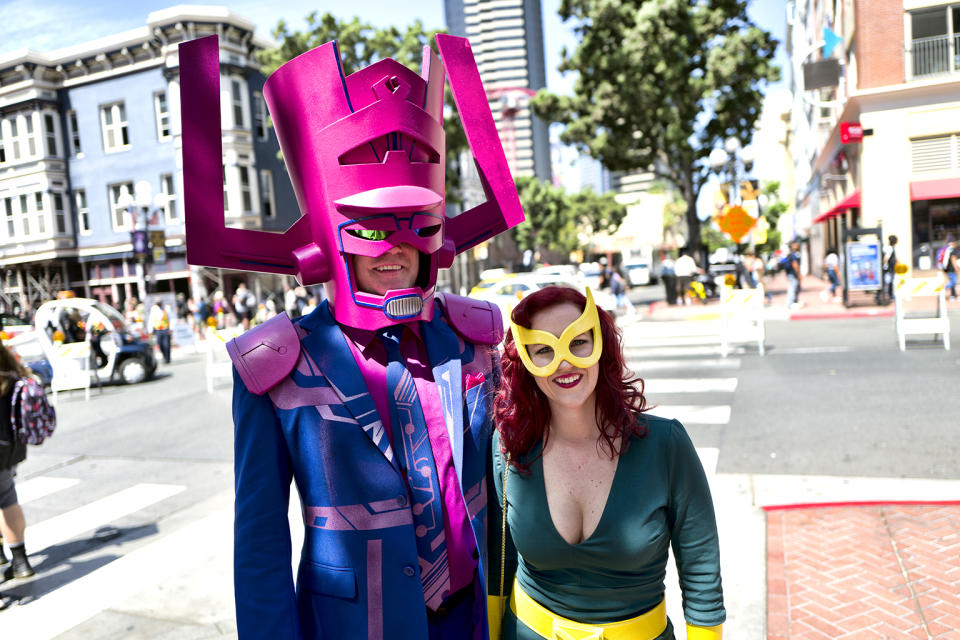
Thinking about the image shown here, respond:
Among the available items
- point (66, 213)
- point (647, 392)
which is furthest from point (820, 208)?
point (66, 213)

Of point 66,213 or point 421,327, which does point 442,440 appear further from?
point 66,213

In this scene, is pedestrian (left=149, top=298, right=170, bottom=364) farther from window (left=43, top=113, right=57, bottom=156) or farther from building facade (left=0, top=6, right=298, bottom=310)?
window (left=43, top=113, right=57, bottom=156)

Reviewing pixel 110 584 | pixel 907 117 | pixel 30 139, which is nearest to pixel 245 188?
pixel 30 139

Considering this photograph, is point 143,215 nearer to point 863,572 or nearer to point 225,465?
point 225,465

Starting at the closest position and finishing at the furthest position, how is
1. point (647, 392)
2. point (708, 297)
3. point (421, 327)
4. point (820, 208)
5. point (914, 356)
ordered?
point (421, 327) → point (647, 392) → point (914, 356) → point (708, 297) → point (820, 208)

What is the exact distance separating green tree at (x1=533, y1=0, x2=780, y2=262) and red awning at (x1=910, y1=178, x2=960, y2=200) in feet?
16.7

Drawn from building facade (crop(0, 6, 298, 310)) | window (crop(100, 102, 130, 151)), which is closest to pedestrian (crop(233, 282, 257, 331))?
building facade (crop(0, 6, 298, 310))

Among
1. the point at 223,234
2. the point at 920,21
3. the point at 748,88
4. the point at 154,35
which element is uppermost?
the point at 154,35

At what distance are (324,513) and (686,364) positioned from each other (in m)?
10.5

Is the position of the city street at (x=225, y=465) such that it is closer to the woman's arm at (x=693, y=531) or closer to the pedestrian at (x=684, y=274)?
the woman's arm at (x=693, y=531)

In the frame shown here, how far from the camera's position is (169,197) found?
29.0 m

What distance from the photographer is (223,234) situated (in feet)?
6.62

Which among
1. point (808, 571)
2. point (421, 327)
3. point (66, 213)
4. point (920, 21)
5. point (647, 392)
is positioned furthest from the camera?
point (66, 213)

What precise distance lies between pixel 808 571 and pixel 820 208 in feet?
130
